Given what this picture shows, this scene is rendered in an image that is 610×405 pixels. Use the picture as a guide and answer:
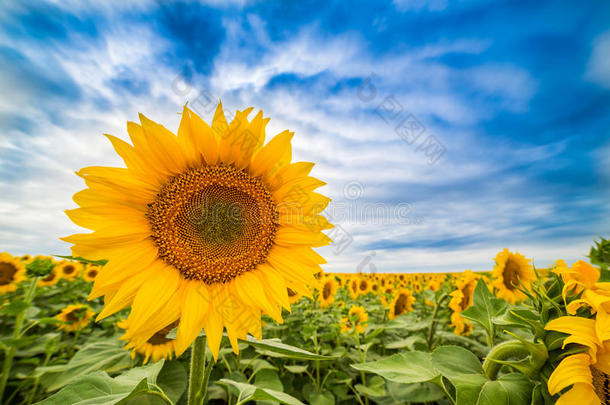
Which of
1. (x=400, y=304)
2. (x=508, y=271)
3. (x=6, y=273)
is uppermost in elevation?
(x=6, y=273)

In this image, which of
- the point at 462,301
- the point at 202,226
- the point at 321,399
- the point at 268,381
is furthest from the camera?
the point at 462,301

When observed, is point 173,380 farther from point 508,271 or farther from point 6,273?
point 6,273

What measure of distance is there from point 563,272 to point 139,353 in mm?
3718

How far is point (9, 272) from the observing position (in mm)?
6129

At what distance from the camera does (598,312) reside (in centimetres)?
120

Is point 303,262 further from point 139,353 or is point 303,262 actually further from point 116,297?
point 139,353

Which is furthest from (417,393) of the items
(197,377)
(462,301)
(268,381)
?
(462,301)

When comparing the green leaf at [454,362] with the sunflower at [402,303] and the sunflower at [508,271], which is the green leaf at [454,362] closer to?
the sunflower at [508,271]

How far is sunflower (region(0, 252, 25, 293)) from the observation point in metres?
6.04

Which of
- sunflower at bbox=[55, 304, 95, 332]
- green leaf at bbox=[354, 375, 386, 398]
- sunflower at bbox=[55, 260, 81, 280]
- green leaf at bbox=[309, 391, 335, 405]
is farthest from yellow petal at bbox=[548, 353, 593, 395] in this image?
sunflower at bbox=[55, 260, 81, 280]

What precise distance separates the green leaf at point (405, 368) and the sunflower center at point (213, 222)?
838mm

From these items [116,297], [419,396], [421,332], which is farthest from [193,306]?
[421,332]

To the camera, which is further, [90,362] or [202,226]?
[90,362]

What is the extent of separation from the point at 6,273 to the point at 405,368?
8046 millimetres
